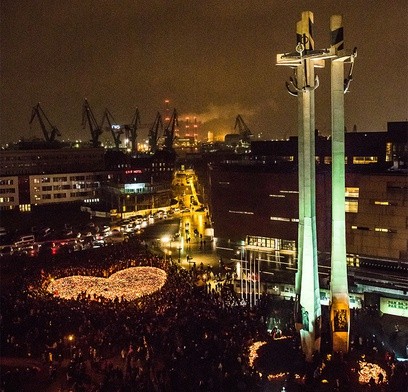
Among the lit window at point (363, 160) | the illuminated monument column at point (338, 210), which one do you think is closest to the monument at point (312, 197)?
the illuminated monument column at point (338, 210)

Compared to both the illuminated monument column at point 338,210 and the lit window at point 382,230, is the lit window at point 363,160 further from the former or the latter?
the illuminated monument column at point 338,210

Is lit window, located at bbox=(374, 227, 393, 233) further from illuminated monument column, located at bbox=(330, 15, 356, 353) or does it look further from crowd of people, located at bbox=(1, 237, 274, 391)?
illuminated monument column, located at bbox=(330, 15, 356, 353)

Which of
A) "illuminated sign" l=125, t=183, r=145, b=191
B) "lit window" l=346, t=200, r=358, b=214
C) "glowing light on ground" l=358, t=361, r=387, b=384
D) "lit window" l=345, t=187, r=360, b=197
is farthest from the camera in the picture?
"illuminated sign" l=125, t=183, r=145, b=191

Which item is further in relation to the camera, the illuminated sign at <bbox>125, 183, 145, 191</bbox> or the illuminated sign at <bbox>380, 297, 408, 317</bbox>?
the illuminated sign at <bbox>125, 183, 145, 191</bbox>

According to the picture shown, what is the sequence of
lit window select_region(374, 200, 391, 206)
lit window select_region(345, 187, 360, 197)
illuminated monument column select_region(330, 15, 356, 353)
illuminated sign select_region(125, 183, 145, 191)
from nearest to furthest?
1. illuminated monument column select_region(330, 15, 356, 353)
2. lit window select_region(374, 200, 391, 206)
3. lit window select_region(345, 187, 360, 197)
4. illuminated sign select_region(125, 183, 145, 191)

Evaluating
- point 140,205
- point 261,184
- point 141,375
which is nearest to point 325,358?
point 141,375

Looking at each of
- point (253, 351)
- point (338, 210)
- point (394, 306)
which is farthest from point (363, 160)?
point (253, 351)

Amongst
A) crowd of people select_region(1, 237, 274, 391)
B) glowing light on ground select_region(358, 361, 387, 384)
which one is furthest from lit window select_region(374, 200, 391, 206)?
glowing light on ground select_region(358, 361, 387, 384)
